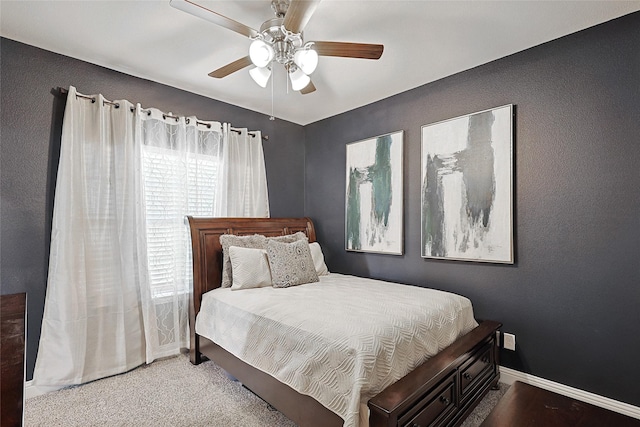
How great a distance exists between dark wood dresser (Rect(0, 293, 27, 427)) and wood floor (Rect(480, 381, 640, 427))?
1.59m

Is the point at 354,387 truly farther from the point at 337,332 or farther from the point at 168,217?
the point at 168,217

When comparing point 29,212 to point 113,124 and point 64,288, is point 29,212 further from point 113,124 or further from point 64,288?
point 113,124

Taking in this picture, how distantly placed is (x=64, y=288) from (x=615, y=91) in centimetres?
405

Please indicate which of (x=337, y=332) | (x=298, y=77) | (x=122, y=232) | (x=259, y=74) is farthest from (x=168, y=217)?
(x=337, y=332)

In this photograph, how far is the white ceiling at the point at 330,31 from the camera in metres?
2.01

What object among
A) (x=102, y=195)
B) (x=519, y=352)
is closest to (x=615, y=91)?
(x=519, y=352)

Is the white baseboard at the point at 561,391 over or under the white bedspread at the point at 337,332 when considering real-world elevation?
under

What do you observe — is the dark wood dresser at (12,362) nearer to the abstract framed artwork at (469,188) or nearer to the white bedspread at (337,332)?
the white bedspread at (337,332)

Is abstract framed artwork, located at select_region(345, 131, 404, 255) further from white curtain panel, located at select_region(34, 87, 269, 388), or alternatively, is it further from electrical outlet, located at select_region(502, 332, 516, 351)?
white curtain panel, located at select_region(34, 87, 269, 388)

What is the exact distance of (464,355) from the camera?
1940mm

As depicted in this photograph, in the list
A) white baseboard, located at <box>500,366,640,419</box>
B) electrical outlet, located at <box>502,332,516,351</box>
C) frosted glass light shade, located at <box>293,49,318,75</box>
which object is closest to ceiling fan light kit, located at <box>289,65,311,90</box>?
frosted glass light shade, located at <box>293,49,318,75</box>

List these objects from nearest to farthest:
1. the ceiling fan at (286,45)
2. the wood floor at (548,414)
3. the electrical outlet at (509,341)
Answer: the wood floor at (548,414)
the ceiling fan at (286,45)
the electrical outlet at (509,341)

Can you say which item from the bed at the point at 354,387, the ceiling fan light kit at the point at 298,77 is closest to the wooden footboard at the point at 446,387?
the bed at the point at 354,387

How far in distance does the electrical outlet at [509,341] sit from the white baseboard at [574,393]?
17cm
